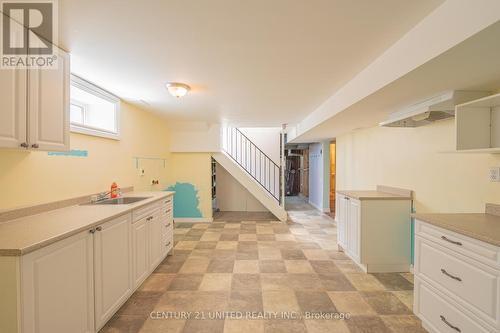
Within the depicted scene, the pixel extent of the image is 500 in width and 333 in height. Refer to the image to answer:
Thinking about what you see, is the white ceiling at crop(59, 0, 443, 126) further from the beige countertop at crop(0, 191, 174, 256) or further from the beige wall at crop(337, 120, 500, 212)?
the beige countertop at crop(0, 191, 174, 256)

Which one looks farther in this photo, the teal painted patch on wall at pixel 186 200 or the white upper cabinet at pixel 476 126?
the teal painted patch on wall at pixel 186 200

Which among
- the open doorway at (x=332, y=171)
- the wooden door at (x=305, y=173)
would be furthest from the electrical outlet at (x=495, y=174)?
the wooden door at (x=305, y=173)

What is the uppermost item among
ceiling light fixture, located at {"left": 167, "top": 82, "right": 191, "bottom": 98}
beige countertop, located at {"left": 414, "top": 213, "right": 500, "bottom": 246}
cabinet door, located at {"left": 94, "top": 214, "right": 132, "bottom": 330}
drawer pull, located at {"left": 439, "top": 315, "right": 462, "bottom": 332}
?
ceiling light fixture, located at {"left": 167, "top": 82, "right": 191, "bottom": 98}

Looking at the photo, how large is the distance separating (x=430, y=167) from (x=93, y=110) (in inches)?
169

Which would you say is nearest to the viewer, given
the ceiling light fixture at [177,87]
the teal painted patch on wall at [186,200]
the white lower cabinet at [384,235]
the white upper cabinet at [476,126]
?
the white upper cabinet at [476,126]

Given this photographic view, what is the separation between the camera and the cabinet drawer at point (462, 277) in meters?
1.36

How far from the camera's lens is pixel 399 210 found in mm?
2928

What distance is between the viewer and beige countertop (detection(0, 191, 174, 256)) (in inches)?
49.3

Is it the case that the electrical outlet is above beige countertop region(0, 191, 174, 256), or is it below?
above

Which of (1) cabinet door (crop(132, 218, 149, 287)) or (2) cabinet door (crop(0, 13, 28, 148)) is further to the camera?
(1) cabinet door (crop(132, 218, 149, 287))

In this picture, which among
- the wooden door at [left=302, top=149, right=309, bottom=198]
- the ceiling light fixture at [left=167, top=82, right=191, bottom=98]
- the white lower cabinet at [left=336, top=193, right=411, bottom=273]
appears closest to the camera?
the ceiling light fixture at [left=167, top=82, right=191, bottom=98]

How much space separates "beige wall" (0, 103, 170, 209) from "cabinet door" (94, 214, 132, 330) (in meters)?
0.73

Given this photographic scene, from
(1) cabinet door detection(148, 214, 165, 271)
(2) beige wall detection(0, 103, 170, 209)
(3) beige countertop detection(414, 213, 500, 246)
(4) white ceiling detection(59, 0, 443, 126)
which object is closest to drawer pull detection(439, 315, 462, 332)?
(3) beige countertop detection(414, 213, 500, 246)

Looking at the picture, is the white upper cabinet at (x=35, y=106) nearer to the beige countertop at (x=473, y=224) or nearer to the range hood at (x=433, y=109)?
the beige countertop at (x=473, y=224)
